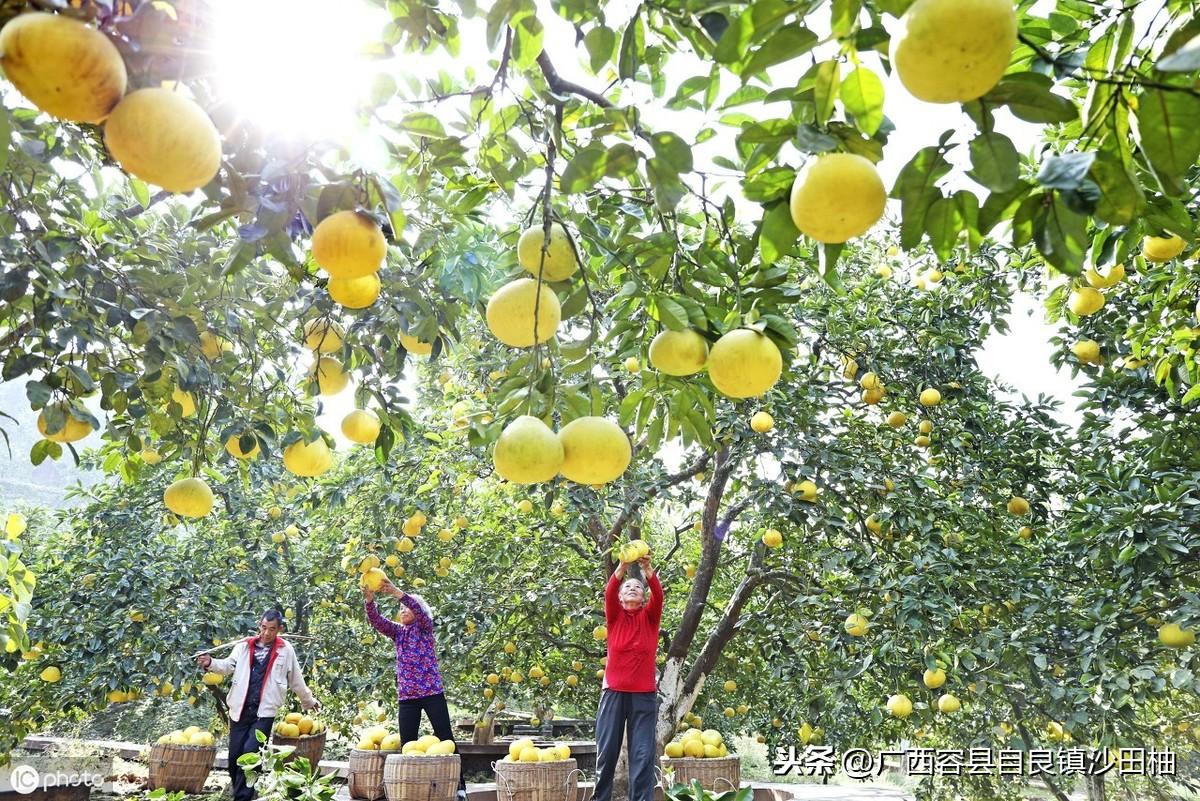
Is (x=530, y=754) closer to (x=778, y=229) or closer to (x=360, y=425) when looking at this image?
(x=360, y=425)

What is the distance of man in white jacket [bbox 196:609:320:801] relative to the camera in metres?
4.84

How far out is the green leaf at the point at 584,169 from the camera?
4.14 ft

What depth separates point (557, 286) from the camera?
5.42 ft

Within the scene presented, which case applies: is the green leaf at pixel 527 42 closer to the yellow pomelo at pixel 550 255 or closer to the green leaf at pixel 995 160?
the yellow pomelo at pixel 550 255

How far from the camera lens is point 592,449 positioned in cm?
150

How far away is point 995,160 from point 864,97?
0.23m

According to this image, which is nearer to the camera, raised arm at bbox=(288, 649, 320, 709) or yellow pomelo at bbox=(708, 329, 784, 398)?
yellow pomelo at bbox=(708, 329, 784, 398)

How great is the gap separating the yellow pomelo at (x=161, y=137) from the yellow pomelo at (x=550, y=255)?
2.10ft

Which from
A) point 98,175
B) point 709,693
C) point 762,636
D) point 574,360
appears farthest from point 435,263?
point 709,693

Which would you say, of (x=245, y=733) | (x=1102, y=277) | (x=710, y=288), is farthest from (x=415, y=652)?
(x=1102, y=277)

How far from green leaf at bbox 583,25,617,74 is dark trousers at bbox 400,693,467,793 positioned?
451cm

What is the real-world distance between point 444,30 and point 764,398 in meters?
3.20

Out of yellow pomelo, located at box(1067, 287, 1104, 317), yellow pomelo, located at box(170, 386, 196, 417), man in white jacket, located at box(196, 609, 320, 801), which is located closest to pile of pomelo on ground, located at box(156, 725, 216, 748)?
man in white jacket, located at box(196, 609, 320, 801)

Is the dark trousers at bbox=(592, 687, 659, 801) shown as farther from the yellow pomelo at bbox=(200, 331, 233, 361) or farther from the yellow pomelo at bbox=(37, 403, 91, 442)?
the yellow pomelo at bbox=(37, 403, 91, 442)
